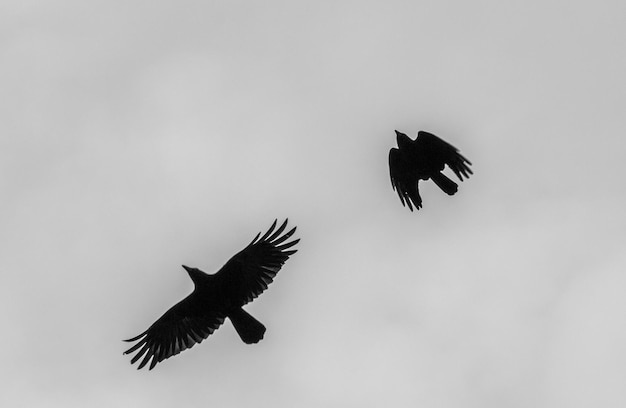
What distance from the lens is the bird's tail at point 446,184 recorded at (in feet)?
51.9

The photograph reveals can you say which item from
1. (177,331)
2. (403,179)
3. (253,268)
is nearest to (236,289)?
(253,268)

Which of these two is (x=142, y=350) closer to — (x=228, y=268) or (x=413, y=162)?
(x=228, y=268)

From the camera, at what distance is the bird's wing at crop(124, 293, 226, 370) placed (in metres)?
15.9

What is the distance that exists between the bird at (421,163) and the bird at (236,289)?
267 cm

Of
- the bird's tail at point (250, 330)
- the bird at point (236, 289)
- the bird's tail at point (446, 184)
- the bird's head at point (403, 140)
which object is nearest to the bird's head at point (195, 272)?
the bird at point (236, 289)

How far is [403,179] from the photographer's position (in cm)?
1702

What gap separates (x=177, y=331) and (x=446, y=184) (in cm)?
522

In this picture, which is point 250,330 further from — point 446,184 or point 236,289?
point 446,184

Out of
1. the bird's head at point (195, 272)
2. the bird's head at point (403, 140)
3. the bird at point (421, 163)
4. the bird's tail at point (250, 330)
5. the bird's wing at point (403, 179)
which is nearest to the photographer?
the bird's tail at point (250, 330)

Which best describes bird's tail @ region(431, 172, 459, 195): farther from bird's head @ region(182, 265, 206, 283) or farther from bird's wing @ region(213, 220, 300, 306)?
bird's head @ region(182, 265, 206, 283)

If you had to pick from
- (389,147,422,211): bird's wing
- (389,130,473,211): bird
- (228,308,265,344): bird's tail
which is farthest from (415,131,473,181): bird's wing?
(228,308,265,344): bird's tail

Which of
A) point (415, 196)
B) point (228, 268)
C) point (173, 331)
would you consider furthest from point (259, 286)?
point (415, 196)

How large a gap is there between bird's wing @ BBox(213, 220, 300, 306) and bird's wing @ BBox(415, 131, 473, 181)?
2.85m

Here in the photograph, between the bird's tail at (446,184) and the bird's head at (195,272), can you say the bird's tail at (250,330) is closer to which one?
the bird's head at (195,272)
